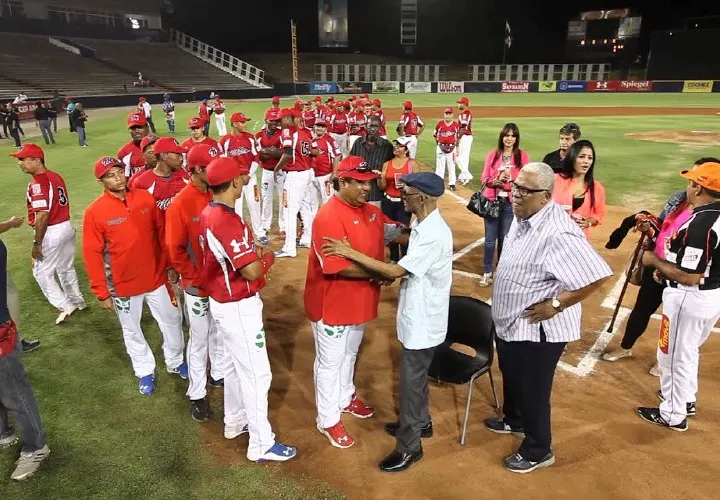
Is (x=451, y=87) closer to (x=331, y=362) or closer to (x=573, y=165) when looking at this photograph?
(x=573, y=165)

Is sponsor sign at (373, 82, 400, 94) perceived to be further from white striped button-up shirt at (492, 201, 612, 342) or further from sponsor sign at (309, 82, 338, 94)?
white striped button-up shirt at (492, 201, 612, 342)

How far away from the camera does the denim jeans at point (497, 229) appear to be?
7.05 metres

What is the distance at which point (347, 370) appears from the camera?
14.8 ft

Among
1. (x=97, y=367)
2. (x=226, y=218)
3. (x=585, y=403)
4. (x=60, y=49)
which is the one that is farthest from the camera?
(x=60, y=49)

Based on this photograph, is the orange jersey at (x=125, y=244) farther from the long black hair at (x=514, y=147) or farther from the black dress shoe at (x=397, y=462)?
the long black hair at (x=514, y=147)

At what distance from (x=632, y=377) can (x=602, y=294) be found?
2.24 meters

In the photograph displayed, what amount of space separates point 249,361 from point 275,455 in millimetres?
897

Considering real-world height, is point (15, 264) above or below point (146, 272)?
below

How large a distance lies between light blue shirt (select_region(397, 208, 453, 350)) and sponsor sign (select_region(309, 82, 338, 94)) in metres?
50.3

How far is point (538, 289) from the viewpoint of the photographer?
3.58 meters

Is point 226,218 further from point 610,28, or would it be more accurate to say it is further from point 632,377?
point 610,28

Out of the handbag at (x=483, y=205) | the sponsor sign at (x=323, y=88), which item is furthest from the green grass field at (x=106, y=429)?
the sponsor sign at (x=323, y=88)

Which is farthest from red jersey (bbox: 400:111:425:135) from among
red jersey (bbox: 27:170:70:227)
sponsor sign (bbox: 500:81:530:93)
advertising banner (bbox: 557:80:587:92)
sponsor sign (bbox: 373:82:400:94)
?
advertising banner (bbox: 557:80:587:92)

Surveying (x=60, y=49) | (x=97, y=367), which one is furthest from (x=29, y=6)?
(x=97, y=367)
